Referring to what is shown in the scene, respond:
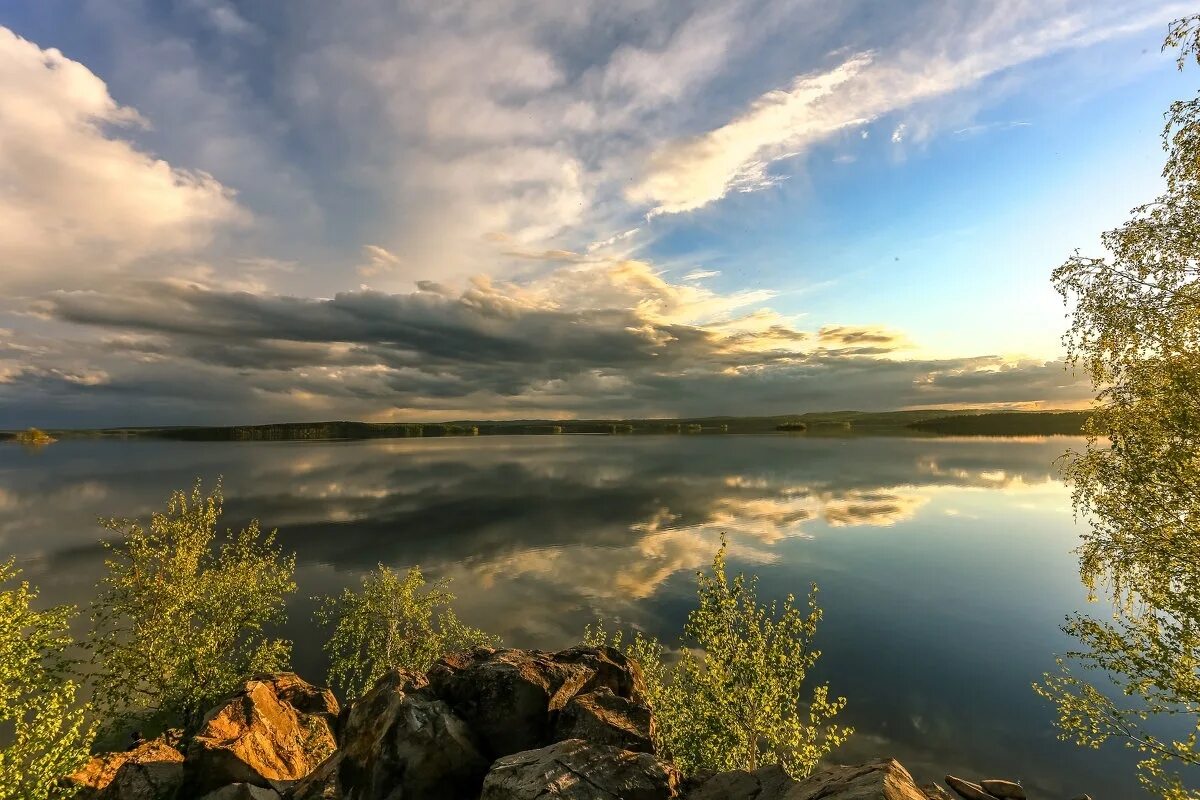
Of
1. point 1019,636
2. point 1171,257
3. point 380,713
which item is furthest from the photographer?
point 1019,636

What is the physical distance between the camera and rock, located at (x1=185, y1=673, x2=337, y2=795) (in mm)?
22422

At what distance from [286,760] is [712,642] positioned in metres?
22.7

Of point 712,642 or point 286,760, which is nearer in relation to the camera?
point 712,642

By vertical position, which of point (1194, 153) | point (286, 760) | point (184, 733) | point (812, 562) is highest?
point (1194, 153)

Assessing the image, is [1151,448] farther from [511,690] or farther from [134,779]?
[134,779]

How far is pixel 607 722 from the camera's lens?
770 inches

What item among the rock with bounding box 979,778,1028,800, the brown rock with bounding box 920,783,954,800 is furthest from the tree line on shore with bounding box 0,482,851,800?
the rock with bounding box 979,778,1028,800

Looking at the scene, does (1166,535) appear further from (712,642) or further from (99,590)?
(99,590)

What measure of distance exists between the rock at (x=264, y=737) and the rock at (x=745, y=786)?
65.7 feet

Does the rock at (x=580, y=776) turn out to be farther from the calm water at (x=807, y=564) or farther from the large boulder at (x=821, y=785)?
the calm water at (x=807, y=564)

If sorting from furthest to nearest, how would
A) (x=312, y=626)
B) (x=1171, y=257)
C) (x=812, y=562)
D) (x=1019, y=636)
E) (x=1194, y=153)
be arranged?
(x=812, y=562) → (x=312, y=626) → (x=1019, y=636) → (x=1171, y=257) → (x=1194, y=153)

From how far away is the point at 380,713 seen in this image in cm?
1967

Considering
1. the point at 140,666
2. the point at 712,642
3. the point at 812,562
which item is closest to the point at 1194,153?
the point at 712,642

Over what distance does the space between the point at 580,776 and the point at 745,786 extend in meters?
5.48
